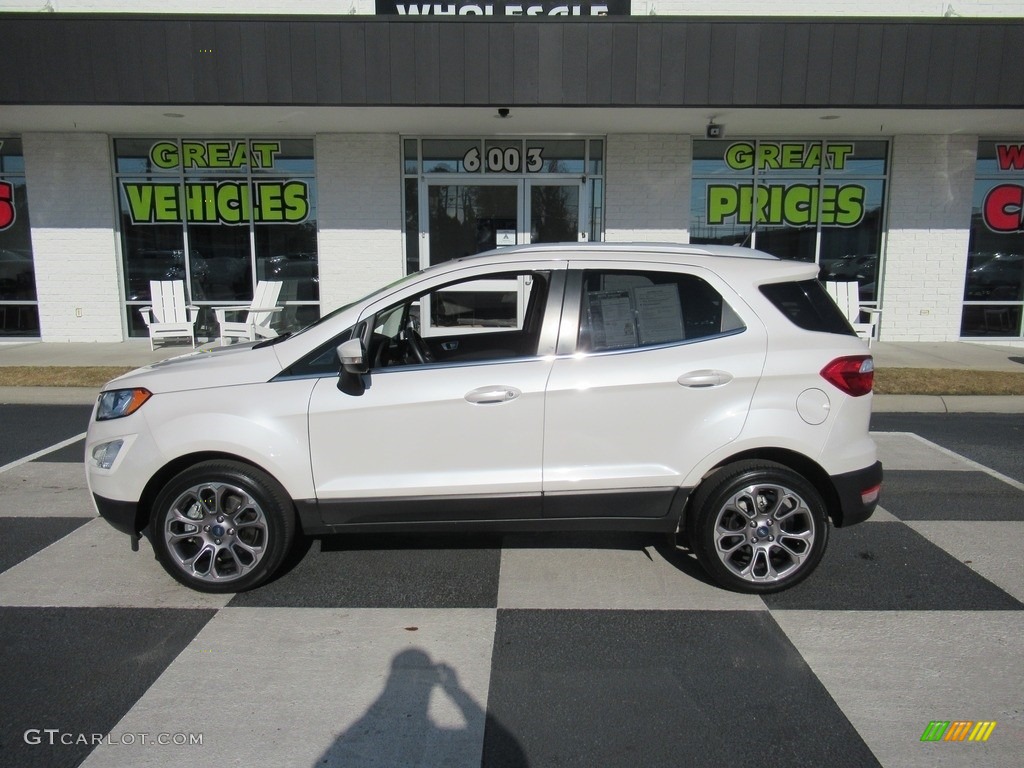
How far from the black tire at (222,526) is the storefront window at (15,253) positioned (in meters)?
11.9

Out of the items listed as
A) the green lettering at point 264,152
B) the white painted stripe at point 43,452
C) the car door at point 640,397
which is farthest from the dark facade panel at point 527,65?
the car door at point 640,397

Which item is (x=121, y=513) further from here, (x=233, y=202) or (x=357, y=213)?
(x=233, y=202)

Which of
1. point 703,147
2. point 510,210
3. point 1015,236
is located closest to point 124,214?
point 510,210

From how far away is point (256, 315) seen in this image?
1256 centimetres

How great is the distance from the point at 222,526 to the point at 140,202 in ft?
37.1

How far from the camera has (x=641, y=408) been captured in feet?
12.8

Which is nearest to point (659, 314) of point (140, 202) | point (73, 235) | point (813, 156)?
point (813, 156)

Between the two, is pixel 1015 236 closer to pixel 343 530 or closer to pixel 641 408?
pixel 641 408

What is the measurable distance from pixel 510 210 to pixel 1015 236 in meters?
8.91

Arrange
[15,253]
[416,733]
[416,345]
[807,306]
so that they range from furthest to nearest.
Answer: [15,253], [416,345], [807,306], [416,733]

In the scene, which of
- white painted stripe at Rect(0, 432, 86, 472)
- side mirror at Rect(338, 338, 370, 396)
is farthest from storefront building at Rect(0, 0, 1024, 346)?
side mirror at Rect(338, 338, 370, 396)

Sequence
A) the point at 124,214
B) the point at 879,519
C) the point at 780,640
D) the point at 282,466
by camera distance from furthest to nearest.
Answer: the point at 124,214
the point at 879,519
the point at 282,466
the point at 780,640

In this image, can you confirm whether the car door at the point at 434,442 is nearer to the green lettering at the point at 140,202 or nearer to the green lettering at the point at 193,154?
the green lettering at the point at 193,154

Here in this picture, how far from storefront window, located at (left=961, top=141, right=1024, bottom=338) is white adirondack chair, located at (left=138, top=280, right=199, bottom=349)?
1359cm
